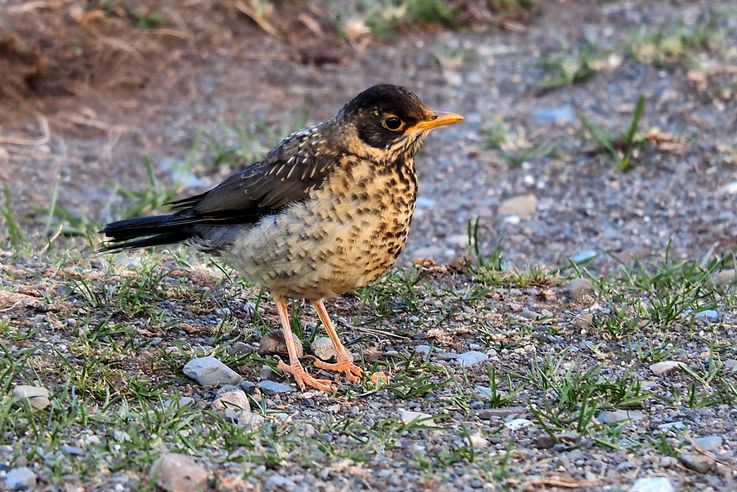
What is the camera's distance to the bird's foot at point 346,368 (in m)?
5.54

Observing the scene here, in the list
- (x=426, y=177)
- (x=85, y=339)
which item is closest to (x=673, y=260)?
(x=426, y=177)

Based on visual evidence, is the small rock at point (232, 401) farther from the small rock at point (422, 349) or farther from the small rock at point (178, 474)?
the small rock at point (422, 349)

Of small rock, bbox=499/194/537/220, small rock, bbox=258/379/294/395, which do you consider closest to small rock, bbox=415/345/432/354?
small rock, bbox=258/379/294/395

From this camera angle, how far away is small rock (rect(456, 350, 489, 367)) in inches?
222

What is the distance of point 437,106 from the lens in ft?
33.1

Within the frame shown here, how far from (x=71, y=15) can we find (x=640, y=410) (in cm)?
687

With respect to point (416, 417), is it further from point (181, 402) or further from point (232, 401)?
point (181, 402)

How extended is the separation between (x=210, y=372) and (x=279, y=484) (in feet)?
3.56

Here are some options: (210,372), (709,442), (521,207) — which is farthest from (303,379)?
(521,207)

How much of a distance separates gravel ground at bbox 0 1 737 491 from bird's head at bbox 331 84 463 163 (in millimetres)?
1000

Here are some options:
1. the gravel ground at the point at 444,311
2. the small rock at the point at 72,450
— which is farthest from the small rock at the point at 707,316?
the small rock at the point at 72,450

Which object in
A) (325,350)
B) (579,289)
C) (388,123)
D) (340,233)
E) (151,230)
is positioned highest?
(388,123)

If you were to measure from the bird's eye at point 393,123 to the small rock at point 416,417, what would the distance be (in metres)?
1.38

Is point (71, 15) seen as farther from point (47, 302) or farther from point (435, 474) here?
point (435, 474)
